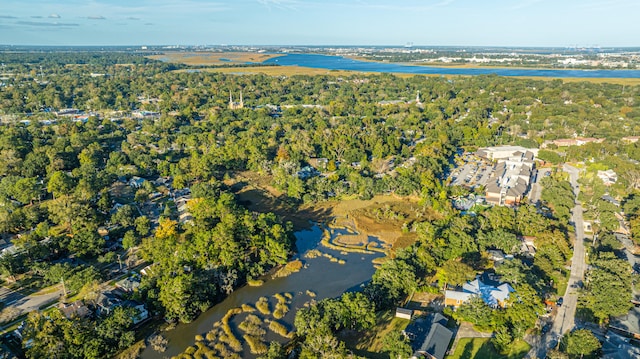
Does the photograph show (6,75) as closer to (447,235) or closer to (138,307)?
(138,307)

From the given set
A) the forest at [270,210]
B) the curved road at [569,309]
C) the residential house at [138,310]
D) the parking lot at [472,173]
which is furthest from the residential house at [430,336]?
the parking lot at [472,173]

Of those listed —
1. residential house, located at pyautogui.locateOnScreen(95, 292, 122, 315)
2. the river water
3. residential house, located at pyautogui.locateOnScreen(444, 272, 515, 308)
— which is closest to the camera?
the river water

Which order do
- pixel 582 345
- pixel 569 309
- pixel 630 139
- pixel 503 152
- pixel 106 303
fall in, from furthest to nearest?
pixel 630 139
pixel 503 152
pixel 569 309
pixel 106 303
pixel 582 345

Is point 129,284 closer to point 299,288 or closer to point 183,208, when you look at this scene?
point 299,288

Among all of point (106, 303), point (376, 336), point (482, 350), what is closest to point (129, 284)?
point (106, 303)

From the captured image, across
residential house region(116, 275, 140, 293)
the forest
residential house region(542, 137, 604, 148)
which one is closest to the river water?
the forest

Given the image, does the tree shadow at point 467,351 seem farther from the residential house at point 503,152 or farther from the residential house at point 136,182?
the residential house at point 503,152

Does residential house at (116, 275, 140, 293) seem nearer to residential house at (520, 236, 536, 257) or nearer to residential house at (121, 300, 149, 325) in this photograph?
residential house at (121, 300, 149, 325)
